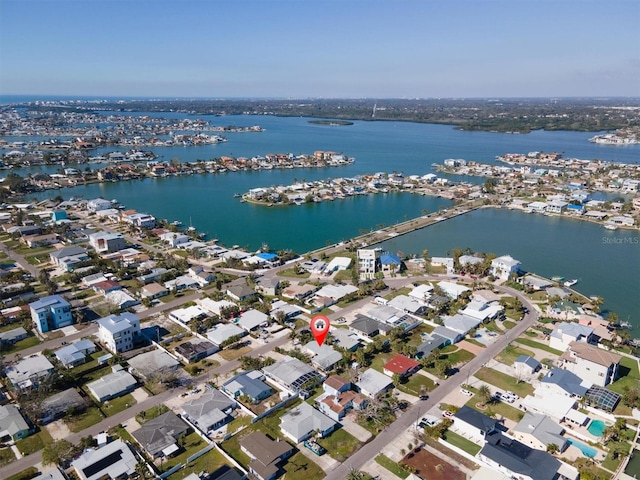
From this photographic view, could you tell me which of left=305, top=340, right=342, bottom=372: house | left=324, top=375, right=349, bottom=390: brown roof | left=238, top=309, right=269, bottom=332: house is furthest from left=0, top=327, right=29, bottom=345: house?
left=324, top=375, right=349, bottom=390: brown roof

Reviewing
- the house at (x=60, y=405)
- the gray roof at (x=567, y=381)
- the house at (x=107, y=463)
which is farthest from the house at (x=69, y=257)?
the gray roof at (x=567, y=381)

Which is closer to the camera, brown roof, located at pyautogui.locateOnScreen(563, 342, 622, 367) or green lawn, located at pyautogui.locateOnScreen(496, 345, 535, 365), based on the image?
brown roof, located at pyautogui.locateOnScreen(563, 342, 622, 367)

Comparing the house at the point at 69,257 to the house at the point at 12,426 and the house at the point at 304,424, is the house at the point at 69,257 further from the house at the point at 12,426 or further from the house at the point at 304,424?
the house at the point at 304,424

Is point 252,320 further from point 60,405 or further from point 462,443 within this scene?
point 462,443

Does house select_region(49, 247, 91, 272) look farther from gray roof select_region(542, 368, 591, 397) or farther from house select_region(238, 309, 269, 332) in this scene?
gray roof select_region(542, 368, 591, 397)

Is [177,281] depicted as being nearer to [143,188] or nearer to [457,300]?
[457,300]

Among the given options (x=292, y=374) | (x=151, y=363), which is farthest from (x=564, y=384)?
(x=151, y=363)
